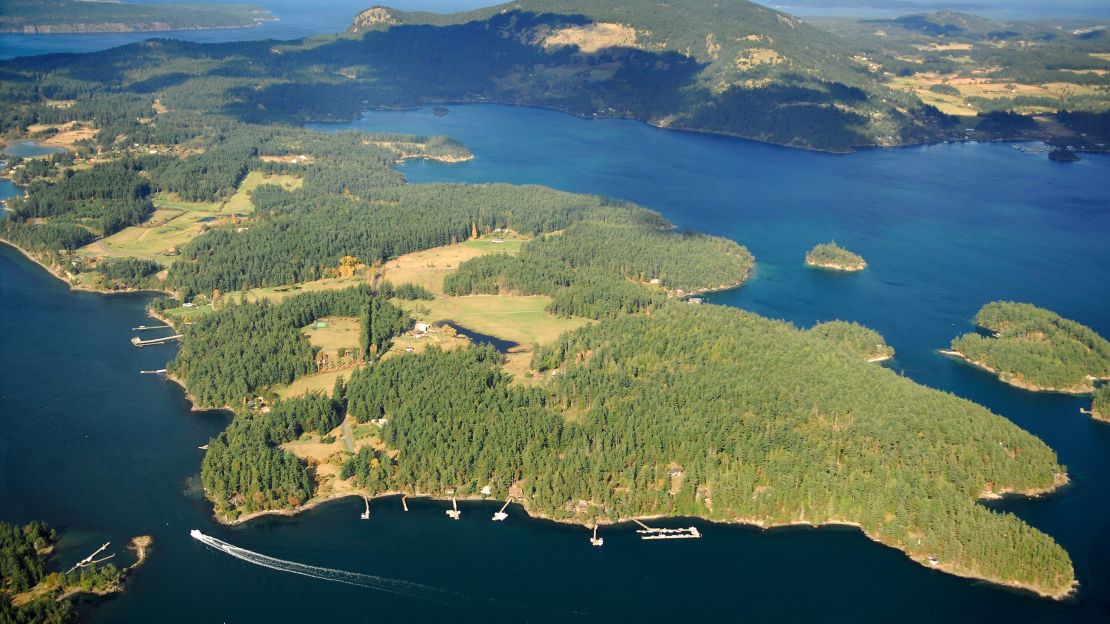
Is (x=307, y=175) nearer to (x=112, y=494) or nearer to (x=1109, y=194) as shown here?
(x=112, y=494)

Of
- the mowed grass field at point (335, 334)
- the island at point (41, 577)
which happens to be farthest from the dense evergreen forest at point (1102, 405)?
the island at point (41, 577)

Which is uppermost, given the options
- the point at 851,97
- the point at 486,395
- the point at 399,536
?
the point at 851,97

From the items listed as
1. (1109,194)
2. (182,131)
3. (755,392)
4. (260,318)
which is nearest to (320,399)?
(260,318)

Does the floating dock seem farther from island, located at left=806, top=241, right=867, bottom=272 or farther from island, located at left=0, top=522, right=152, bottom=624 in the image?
island, located at left=806, top=241, right=867, bottom=272

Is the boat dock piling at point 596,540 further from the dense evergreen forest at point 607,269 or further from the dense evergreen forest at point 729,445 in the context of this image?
the dense evergreen forest at point 607,269

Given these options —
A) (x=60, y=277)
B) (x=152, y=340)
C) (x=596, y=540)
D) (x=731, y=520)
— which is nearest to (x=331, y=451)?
(x=596, y=540)

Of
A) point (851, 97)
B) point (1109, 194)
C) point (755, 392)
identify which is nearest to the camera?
point (755, 392)

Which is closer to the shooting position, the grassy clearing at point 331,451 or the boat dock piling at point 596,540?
the boat dock piling at point 596,540
